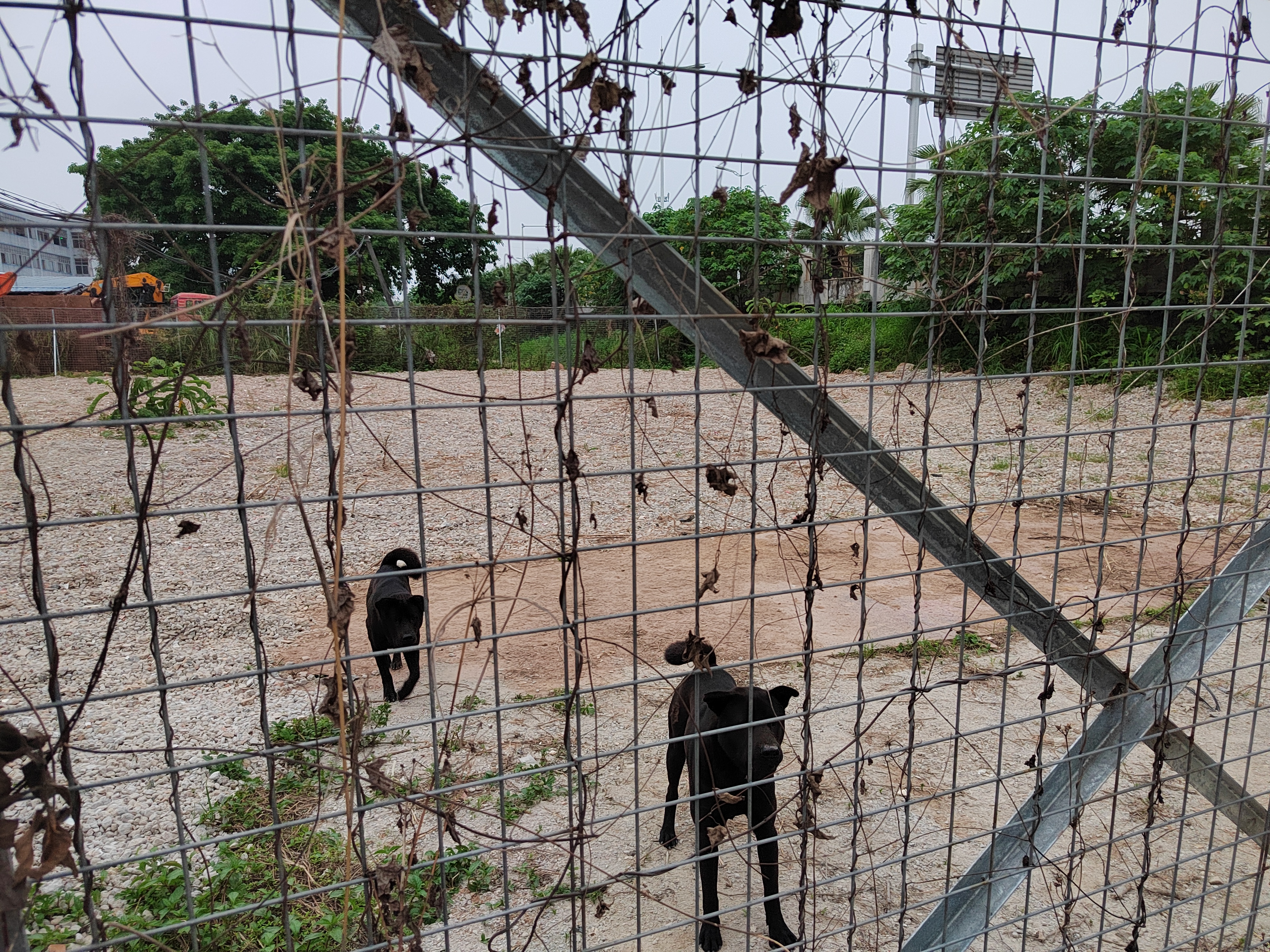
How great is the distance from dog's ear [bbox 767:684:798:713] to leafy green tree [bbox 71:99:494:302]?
1890 mm

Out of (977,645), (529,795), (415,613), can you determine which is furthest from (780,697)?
(977,645)

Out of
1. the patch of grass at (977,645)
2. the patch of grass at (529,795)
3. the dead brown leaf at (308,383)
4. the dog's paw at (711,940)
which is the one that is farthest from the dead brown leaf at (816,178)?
the patch of grass at (977,645)

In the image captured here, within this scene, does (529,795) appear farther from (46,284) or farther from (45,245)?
(45,245)

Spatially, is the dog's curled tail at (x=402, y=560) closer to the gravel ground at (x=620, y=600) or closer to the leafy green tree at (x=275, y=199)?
the gravel ground at (x=620, y=600)

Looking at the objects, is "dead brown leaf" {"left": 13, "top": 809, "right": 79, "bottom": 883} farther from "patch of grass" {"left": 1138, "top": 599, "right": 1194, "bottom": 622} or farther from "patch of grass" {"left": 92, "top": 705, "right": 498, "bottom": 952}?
"patch of grass" {"left": 1138, "top": 599, "right": 1194, "bottom": 622}

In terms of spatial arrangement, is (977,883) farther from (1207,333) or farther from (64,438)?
(64,438)

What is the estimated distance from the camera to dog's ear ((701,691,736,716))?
2.99 m

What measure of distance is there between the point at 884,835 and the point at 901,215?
12.0 metres

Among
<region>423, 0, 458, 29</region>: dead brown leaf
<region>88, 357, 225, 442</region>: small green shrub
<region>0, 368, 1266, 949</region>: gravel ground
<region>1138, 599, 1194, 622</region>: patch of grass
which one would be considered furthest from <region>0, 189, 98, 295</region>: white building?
<region>1138, 599, 1194, 622</region>: patch of grass

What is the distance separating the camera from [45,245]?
4.22ft

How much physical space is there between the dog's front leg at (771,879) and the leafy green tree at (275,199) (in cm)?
212

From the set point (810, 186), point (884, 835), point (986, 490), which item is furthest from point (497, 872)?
point (986, 490)

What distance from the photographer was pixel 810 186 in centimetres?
176

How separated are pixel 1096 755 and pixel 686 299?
193 cm
